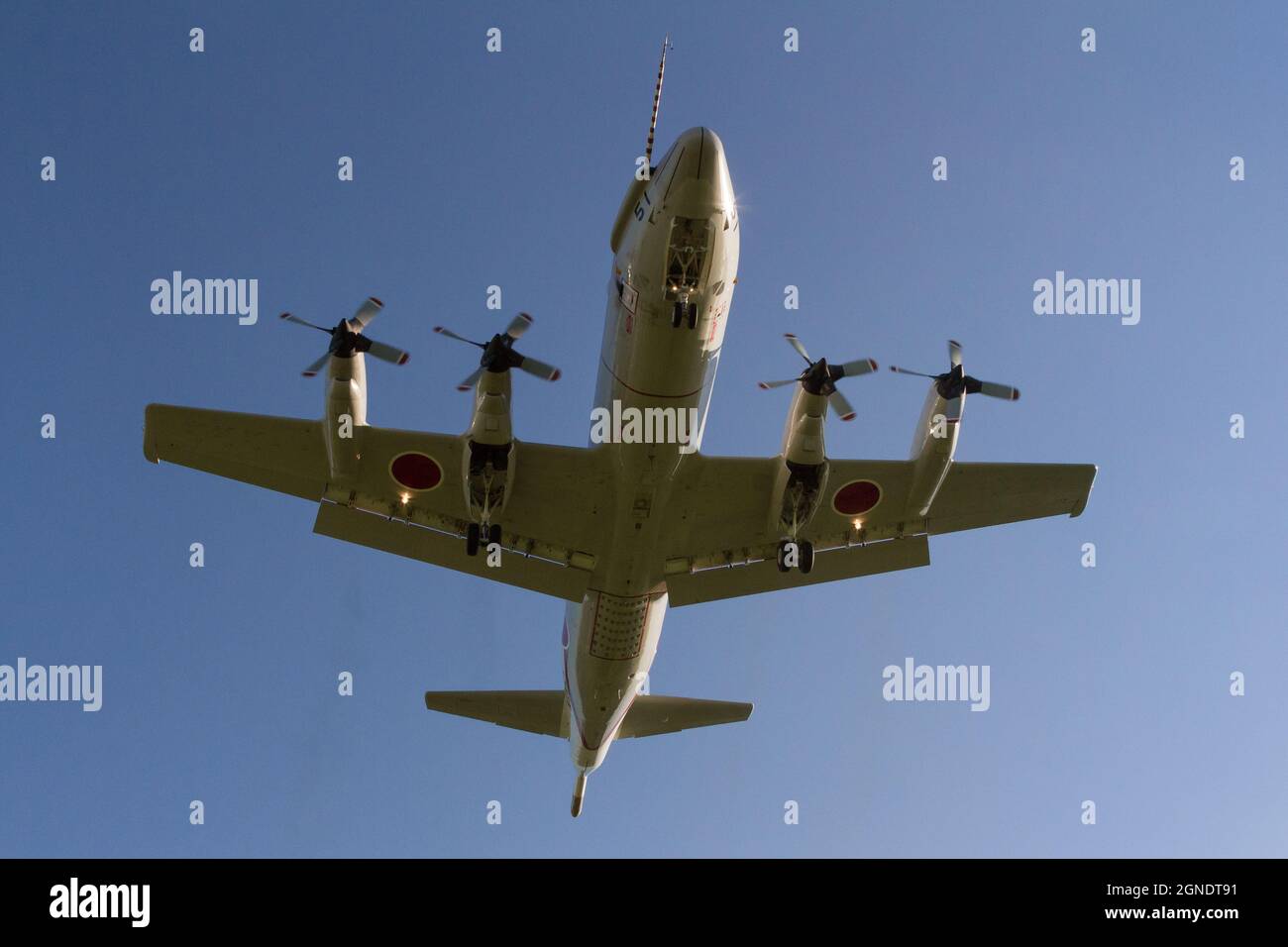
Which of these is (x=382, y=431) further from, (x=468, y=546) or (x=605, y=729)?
(x=605, y=729)

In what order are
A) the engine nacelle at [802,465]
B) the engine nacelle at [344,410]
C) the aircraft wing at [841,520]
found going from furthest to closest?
1. the aircraft wing at [841,520]
2. the engine nacelle at [802,465]
3. the engine nacelle at [344,410]

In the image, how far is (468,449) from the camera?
→ 2005 centimetres

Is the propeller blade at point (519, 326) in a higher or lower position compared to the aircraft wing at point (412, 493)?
higher

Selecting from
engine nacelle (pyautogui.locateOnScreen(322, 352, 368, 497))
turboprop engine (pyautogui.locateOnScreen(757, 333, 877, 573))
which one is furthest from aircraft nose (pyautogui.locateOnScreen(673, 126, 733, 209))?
engine nacelle (pyautogui.locateOnScreen(322, 352, 368, 497))

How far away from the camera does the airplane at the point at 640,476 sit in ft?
62.5

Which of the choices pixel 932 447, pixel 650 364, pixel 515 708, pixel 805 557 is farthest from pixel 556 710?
pixel 932 447

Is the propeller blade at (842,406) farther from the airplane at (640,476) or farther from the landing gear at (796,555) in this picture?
the landing gear at (796,555)

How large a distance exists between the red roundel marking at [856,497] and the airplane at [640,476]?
43 mm

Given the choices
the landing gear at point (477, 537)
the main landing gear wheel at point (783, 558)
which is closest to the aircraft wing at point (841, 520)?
the main landing gear wheel at point (783, 558)

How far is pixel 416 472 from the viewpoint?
2191cm

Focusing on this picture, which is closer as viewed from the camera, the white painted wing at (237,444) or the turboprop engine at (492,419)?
the turboprop engine at (492,419)

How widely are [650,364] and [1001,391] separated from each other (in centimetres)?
749

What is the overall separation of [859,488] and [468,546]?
8.42 metres

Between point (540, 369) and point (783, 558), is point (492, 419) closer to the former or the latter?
point (540, 369)
